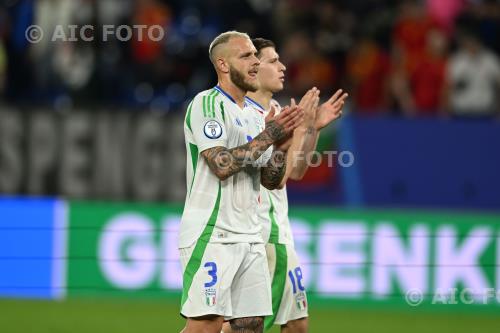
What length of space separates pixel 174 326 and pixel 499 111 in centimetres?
596

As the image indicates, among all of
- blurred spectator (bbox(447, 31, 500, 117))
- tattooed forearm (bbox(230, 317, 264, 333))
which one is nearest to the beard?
tattooed forearm (bbox(230, 317, 264, 333))

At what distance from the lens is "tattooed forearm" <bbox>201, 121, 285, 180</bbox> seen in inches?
299

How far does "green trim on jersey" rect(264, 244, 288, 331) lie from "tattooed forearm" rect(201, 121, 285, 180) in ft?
5.22

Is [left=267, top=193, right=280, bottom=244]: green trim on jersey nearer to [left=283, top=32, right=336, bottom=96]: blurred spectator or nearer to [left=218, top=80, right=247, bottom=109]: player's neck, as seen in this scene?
[left=218, top=80, right=247, bottom=109]: player's neck

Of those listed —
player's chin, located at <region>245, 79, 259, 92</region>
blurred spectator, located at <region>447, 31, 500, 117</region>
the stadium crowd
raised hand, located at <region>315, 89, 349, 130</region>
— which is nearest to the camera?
player's chin, located at <region>245, 79, 259, 92</region>

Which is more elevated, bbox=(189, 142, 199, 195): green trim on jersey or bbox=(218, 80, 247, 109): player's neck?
bbox=(218, 80, 247, 109): player's neck

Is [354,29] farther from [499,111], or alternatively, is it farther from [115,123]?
[115,123]

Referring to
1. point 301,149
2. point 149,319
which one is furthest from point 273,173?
point 149,319

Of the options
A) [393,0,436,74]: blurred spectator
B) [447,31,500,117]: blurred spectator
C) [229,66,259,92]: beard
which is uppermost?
[393,0,436,74]: blurred spectator

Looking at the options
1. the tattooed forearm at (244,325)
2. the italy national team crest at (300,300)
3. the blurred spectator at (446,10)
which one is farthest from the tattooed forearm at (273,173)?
the blurred spectator at (446,10)

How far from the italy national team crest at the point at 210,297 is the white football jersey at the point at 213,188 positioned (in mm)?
323

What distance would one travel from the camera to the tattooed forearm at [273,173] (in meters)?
8.03

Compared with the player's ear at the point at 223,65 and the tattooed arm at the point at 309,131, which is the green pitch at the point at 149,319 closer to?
the tattooed arm at the point at 309,131

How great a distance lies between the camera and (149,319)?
12547mm
